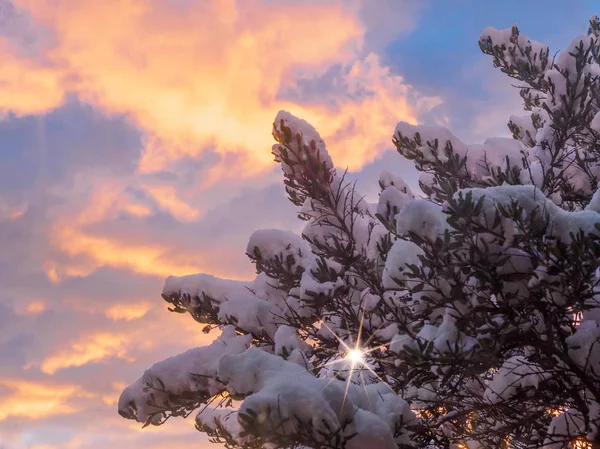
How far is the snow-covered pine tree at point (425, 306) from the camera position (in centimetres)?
336

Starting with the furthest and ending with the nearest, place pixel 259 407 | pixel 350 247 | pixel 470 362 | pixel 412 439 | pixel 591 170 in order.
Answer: pixel 591 170, pixel 350 247, pixel 412 439, pixel 470 362, pixel 259 407

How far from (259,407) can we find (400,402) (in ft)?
5.06

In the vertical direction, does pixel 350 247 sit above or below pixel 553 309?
above

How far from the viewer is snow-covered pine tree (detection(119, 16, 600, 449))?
336cm

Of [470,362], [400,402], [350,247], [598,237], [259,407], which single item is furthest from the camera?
[350,247]

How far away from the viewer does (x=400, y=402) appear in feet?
13.4

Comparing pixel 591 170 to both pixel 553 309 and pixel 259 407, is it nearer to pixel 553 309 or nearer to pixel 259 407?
pixel 553 309

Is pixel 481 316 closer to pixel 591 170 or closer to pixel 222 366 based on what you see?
pixel 222 366

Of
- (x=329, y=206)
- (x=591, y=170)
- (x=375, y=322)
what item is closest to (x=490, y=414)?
(x=375, y=322)

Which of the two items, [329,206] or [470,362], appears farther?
[329,206]

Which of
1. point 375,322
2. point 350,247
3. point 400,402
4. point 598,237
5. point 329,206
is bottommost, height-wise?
point 400,402

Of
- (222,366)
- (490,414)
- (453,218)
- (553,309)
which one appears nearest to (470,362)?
(553,309)

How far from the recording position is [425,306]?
4.27 meters

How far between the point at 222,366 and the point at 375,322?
9.08 ft
